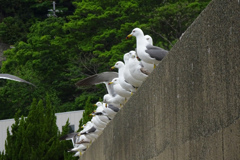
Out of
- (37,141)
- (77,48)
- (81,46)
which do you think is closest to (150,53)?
(37,141)

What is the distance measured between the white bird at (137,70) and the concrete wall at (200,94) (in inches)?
46.7

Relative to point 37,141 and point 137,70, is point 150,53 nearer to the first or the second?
point 137,70

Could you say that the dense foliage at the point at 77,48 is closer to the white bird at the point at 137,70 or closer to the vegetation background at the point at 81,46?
the vegetation background at the point at 81,46

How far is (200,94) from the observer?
3.50 meters

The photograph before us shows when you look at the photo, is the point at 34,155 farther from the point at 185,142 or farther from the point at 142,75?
the point at 185,142

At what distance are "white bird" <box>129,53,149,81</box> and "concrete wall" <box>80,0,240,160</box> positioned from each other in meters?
1.19

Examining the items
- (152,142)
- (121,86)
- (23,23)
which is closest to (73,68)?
(23,23)

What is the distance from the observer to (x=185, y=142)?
152 inches

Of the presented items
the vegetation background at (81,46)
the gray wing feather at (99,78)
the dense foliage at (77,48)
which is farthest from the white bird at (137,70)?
the dense foliage at (77,48)

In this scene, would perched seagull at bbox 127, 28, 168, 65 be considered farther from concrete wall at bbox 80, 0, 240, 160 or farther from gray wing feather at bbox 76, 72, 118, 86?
gray wing feather at bbox 76, 72, 118, 86

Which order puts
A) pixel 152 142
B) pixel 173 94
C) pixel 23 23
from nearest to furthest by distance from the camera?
pixel 173 94 → pixel 152 142 → pixel 23 23

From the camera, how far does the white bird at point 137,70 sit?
661 cm

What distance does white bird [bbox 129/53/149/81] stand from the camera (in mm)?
6605

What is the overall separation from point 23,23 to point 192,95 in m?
55.8
